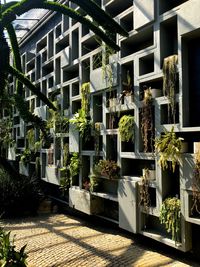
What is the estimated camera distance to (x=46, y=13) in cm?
1090

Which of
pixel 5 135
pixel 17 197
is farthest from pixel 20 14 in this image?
pixel 5 135

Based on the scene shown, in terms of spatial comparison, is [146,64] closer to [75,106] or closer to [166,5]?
[166,5]

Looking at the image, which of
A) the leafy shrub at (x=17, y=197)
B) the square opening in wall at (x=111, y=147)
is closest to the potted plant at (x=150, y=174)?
the square opening in wall at (x=111, y=147)

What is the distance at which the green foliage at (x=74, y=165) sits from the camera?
8.66 meters

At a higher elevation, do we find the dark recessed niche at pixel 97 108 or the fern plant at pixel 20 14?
the fern plant at pixel 20 14

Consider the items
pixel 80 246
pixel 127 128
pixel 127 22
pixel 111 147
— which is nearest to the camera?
pixel 80 246

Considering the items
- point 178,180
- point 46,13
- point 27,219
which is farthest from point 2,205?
point 46,13

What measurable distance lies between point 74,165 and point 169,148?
3.70 meters

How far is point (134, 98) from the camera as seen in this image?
6797 millimetres

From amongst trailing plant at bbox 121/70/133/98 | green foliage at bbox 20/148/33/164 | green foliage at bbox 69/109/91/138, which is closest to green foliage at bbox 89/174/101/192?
green foliage at bbox 69/109/91/138

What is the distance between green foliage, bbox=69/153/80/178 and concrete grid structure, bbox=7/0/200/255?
158 mm

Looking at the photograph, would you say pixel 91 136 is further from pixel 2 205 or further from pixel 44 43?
pixel 44 43

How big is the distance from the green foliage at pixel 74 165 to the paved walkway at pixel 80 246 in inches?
53.9

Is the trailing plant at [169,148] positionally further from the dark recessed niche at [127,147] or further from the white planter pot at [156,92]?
the dark recessed niche at [127,147]
